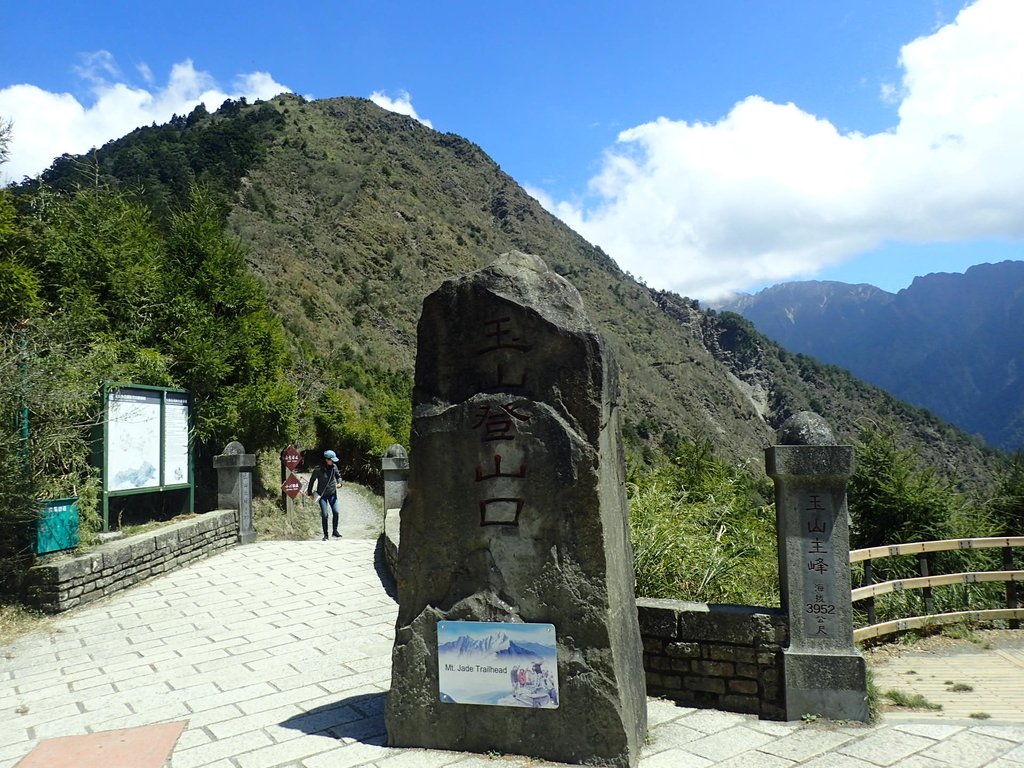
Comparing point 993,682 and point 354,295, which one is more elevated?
point 354,295

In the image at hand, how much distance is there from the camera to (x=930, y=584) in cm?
677

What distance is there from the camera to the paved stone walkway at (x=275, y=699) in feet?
12.8

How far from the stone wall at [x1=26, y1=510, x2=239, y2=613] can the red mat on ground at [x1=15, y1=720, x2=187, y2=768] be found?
383cm

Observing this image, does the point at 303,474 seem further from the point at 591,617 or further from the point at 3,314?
the point at 591,617

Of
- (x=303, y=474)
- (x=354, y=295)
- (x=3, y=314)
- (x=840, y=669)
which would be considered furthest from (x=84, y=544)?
(x=354, y=295)

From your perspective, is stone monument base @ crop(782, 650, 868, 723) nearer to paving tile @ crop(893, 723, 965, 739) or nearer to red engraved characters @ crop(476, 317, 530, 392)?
paving tile @ crop(893, 723, 965, 739)

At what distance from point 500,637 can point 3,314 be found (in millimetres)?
10454

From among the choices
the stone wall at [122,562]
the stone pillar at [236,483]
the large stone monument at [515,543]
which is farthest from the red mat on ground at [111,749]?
the stone pillar at [236,483]

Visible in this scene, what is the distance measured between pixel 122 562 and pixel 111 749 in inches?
199

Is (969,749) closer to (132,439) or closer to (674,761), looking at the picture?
(674,761)

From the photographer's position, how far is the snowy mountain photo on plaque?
12.8 feet

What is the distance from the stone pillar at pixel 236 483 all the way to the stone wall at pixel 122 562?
0.43m

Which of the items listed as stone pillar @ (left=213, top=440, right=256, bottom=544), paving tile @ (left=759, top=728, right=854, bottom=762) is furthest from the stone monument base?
stone pillar @ (left=213, top=440, right=256, bottom=544)

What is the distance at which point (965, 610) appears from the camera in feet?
24.0
